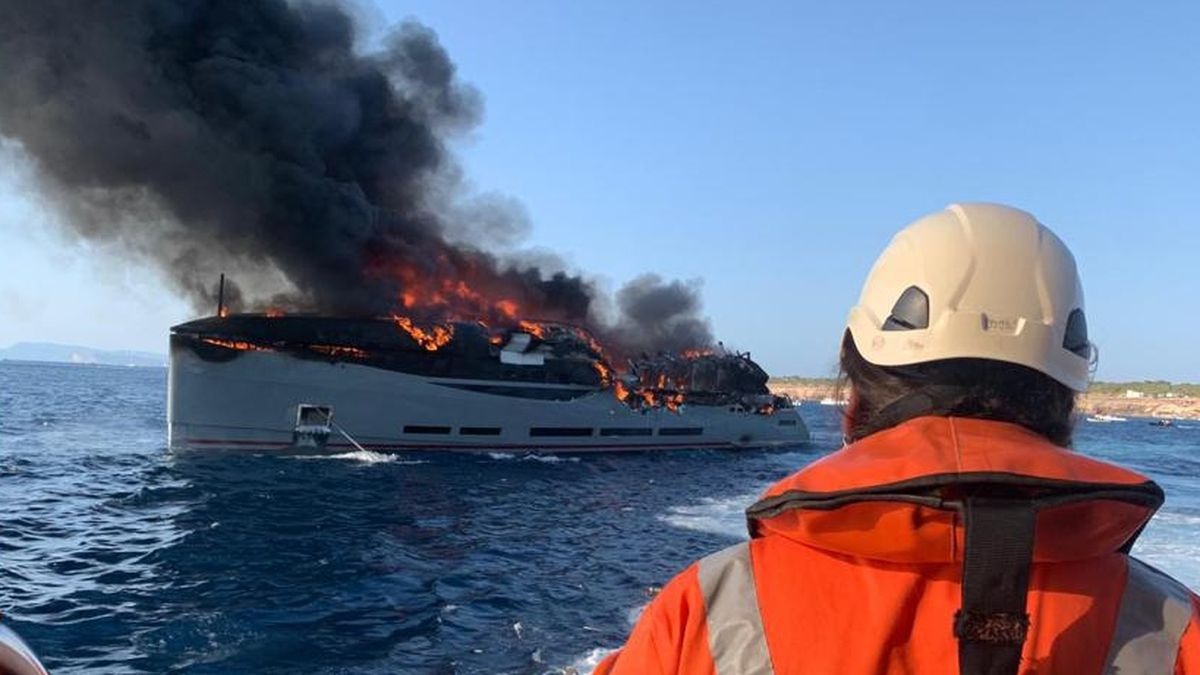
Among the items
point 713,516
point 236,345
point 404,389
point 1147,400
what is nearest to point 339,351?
point 404,389

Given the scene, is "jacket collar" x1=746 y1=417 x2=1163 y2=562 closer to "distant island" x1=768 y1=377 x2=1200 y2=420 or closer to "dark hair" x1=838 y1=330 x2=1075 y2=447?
"dark hair" x1=838 y1=330 x2=1075 y2=447

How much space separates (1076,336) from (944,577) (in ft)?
2.95

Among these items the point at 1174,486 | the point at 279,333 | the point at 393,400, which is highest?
the point at 279,333

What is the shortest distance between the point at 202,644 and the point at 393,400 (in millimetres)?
24713

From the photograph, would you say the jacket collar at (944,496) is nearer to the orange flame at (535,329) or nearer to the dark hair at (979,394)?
the dark hair at (979,394)

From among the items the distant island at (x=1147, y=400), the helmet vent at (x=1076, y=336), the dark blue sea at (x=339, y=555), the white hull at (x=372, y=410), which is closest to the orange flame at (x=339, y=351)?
the white hull at (x=372, y=410)

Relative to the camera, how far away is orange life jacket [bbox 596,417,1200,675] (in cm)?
164

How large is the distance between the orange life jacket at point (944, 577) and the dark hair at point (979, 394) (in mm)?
132

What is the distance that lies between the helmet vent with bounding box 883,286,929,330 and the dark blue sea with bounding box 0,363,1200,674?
423mm

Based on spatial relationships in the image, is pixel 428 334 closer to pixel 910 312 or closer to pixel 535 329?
pixel 535 329

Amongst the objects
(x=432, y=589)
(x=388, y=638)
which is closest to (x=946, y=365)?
(x=388, y=638)

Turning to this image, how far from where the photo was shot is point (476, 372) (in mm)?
37656

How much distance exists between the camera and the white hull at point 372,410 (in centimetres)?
3200

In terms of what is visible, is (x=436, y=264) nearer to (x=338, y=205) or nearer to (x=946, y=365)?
(x=338, y=205)
